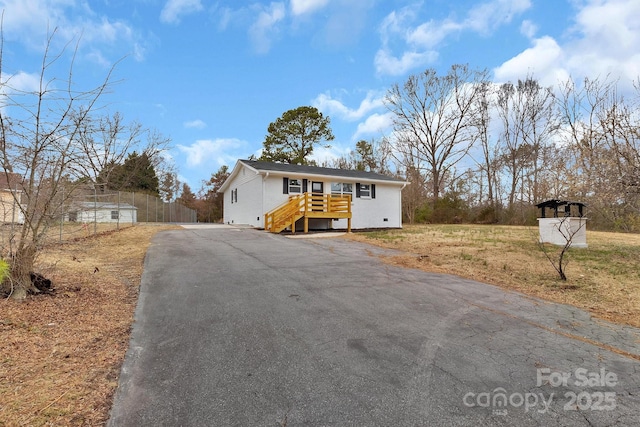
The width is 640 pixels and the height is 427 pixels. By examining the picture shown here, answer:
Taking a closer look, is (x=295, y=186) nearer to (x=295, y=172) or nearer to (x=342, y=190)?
(x=295, y=172)

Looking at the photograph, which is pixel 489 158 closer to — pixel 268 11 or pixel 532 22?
pixel 532 22

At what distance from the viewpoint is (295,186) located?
682 inches

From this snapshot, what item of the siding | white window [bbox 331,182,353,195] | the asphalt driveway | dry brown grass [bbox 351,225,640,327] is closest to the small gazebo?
dry brown grass [bbox 351,225,640,327]

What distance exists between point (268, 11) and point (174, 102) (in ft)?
17.3

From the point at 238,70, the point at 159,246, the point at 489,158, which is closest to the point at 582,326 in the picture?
the point at 159,246

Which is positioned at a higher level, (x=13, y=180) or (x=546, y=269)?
(x=13, y=180)

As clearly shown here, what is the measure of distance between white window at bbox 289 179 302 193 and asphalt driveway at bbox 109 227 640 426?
11.9m

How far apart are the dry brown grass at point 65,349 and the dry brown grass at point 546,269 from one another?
Result: 5922 mm

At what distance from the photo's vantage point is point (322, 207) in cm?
1573

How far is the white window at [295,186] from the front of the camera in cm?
1719

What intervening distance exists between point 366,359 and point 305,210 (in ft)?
40.1

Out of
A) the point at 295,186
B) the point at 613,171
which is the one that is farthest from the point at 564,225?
the point at 295,186

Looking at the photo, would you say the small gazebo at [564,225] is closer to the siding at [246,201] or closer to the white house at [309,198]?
the white house at [309,198]

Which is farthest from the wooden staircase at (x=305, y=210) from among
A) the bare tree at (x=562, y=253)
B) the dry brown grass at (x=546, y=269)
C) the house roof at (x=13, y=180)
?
the house roof at (x=13, y=180)
